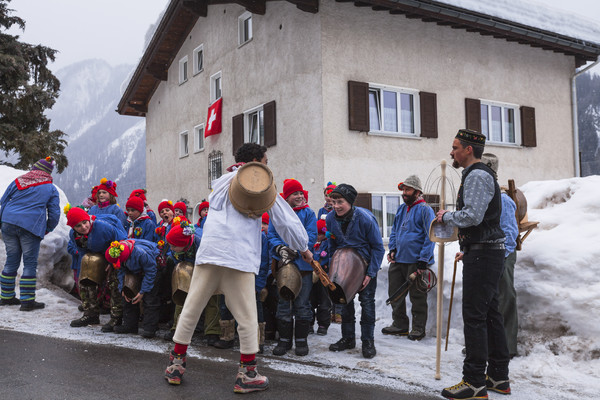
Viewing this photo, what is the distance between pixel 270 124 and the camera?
1423 centimetres

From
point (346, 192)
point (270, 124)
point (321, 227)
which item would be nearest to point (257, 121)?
point (270, 124)

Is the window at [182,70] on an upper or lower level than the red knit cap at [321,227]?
upper

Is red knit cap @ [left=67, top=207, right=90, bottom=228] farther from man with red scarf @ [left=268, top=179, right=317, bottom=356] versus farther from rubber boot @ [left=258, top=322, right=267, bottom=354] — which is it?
rubber boot @ [left=258, top=322, right=267, bottom=354]

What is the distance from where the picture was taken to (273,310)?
247 inches

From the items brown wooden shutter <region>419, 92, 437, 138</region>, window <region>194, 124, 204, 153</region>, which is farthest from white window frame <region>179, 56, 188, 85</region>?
brown wooden shutter <region>419, 92, 437, 138</region>

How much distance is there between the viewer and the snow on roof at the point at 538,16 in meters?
14.3

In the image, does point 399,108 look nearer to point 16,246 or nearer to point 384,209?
point 384,209

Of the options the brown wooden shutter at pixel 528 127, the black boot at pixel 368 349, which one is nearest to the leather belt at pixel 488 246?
the black boot at pixel 368 349

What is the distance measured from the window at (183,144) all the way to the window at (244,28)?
5.15 meters

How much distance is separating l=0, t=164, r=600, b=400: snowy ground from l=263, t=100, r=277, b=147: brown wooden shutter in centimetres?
796

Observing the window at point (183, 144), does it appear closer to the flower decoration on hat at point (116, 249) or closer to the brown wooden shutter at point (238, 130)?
the brown wooden shutter at point (238, 130)

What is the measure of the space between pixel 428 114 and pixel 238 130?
215 inches

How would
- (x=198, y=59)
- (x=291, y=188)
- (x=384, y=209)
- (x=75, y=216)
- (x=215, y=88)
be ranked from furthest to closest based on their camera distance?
(x=198, y=59), (x=215, y=88), (x=384, y=209), (x=75, y=216), (x=291, y=188)

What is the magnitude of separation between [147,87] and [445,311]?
770 inches
